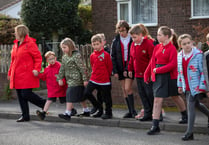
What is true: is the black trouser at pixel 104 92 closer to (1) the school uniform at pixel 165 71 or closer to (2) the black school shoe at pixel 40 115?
(2) the black school shoe at pixel 40 115

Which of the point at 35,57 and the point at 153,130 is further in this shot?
the point at 35,57

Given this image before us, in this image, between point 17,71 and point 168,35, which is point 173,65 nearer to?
point 168,35

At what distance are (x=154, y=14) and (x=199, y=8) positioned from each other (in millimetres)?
1766

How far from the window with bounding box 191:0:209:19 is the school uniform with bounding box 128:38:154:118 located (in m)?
7.35

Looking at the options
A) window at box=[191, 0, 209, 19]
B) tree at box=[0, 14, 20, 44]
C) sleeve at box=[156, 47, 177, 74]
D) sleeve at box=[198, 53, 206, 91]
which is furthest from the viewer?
tree at box=[0, 14, 20, 44]

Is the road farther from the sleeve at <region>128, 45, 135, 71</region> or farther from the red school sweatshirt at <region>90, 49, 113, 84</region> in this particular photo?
the sleeve at <region>128, 45, 135, 71</region>

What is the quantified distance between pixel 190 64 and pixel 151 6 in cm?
948

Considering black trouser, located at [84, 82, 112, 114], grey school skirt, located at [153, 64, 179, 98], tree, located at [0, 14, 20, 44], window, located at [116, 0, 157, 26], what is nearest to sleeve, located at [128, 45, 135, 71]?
black trouser, located at [84, 82, 112, 114]

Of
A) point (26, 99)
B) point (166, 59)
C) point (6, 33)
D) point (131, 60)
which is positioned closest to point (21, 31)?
point (26, 99)

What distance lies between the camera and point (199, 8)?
47.6ft

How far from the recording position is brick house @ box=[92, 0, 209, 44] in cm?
1442

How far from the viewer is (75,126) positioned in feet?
26.3

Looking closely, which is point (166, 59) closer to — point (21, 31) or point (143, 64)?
point (143, 64)

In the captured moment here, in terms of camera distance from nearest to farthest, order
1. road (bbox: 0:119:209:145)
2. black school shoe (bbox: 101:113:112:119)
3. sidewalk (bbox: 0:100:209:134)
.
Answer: road (bbox: 0:119:209:145)
sidewalk (bbox: 0:100:209:134)
black school shoe (bbox: 101:113:112:119)
